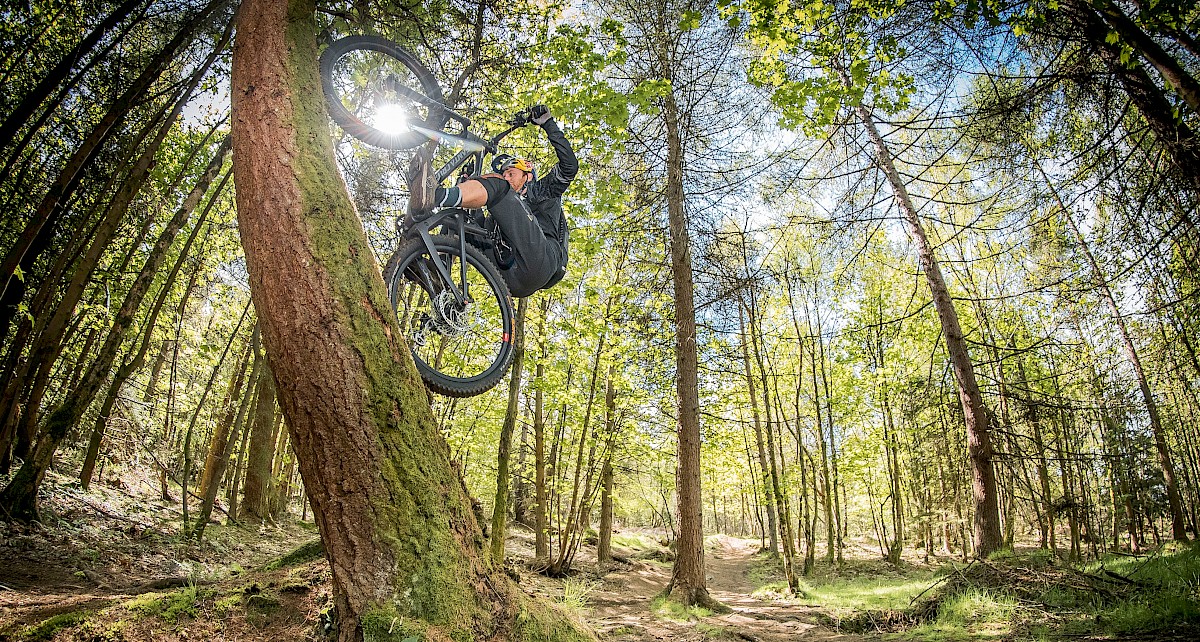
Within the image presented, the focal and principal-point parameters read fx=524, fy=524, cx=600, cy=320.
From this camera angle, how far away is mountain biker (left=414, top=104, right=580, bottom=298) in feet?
11.9

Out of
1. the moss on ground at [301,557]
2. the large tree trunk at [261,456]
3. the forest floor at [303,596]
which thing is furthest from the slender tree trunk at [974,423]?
the large tree trunk at [261,456]

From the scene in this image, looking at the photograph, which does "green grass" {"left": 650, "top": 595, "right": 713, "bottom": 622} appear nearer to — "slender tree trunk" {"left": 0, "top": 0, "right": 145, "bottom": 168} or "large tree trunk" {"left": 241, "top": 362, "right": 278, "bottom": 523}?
"large tree trunk" {"left": 241, "top": 362, "right": 278, "bottom": 523}

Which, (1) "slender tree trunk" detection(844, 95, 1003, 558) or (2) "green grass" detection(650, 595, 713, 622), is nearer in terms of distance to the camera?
(2) "green grass" detection(650, 595, 713, 622)

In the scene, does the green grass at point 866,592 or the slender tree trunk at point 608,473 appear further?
the slender tree trunk at point 608,473

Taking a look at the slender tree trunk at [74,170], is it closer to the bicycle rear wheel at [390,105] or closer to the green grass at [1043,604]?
the bicycle rear wheel at [390,105]

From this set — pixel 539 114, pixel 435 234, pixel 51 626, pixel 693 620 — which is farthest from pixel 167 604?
pixel 693 620

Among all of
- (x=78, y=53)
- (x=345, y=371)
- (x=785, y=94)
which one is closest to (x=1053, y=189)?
(x=785, y=94)

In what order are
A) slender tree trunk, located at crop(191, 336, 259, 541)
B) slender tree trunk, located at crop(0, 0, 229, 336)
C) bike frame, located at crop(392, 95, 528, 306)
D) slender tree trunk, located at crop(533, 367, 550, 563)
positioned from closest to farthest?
bike frame, located at crop(392, 95, 528, 306) < slender tree trunk, located at crop(0, 0, 229, 336) < slender tree trunk, located at crop(191, 336, 259, 541) < slender tree trunk, located at crop(533, 367, 550, 563)

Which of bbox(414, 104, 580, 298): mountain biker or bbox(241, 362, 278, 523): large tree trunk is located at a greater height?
bbox(414, 104, 580, 298): mountain biker

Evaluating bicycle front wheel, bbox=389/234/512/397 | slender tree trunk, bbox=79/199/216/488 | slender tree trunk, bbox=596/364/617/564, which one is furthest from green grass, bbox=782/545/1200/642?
slender tree trunk, bbox=79/199/216/488

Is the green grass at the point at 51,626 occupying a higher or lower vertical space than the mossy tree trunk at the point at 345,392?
lower

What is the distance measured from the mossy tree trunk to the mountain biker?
44.4 inches

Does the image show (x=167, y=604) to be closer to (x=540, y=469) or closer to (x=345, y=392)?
(x=345, y=392)

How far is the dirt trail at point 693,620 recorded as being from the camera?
5922 millimetres
